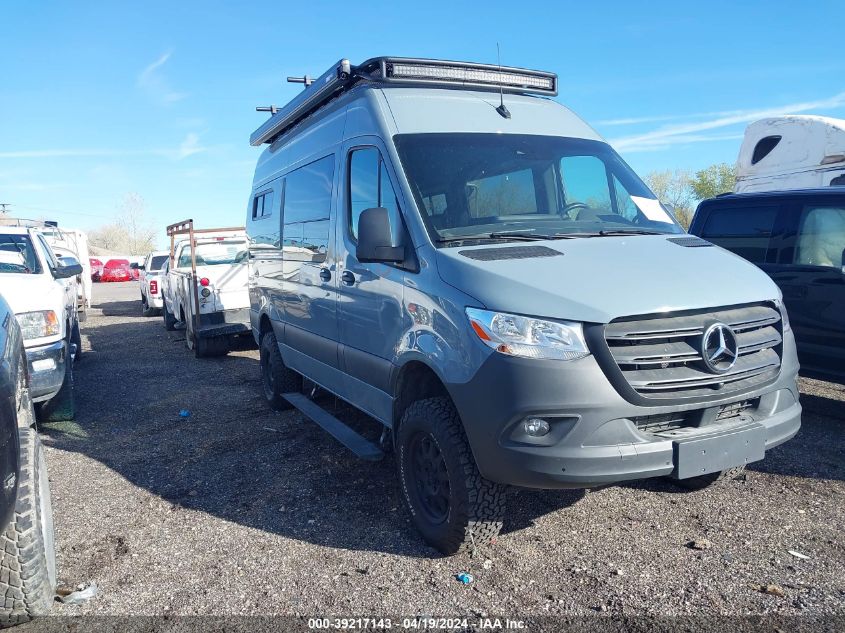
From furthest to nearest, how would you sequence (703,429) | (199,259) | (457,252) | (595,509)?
1. (199,259)
2. (595,509)
3. (457,252)
4. (703,429)

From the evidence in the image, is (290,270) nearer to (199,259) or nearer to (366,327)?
(366,327)

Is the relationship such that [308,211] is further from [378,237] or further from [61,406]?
[61,406]

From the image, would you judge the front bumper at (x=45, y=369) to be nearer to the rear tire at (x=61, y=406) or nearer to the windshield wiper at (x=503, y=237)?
the rear tire at (x=61, y=406)

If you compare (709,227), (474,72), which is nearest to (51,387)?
(474,72)

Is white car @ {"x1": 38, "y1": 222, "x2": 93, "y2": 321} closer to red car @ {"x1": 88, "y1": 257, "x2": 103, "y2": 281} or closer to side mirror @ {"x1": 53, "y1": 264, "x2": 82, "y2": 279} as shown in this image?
side mirror @ {"x1": 53, "y1": 264, "x2": 82, "y2": 279}

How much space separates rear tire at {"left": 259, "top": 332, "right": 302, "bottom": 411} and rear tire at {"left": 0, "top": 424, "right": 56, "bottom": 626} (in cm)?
360

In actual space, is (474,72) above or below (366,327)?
above

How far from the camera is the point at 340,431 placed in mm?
4926

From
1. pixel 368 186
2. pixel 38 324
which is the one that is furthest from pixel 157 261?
pixel 368 186

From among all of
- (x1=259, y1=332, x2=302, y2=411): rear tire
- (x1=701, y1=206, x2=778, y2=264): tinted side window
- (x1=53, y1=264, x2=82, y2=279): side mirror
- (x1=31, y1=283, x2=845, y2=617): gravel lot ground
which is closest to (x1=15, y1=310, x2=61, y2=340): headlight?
(x1=31, y1=283, x2=845, y2=617): gravel lot ground

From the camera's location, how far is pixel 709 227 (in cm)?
701

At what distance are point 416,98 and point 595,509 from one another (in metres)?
2.93

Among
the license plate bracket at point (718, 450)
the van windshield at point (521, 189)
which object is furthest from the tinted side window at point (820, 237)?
the license plate bracket at point (718, 450)

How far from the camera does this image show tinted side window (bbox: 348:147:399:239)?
13.2 ft
